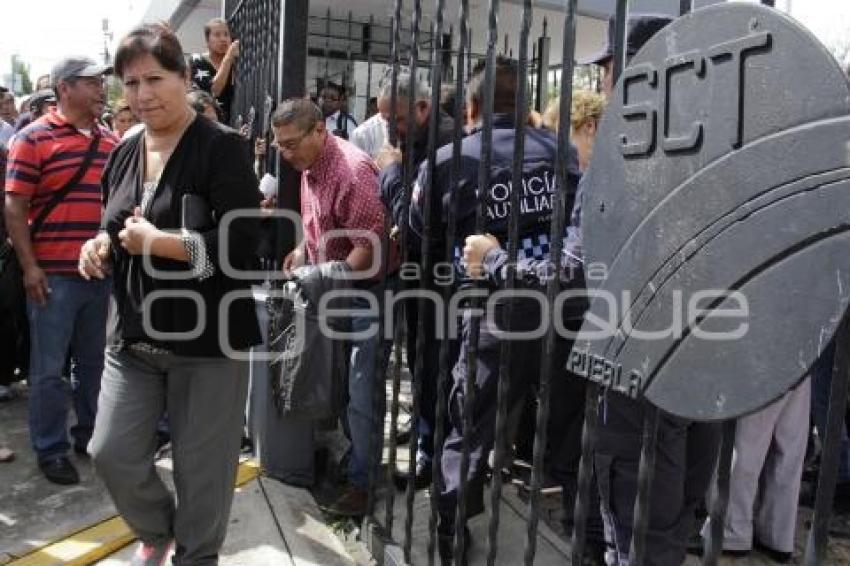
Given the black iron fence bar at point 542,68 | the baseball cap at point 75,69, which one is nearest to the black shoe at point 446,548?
A: the baseball cap at point 75,69

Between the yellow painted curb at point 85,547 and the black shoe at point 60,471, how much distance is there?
523 millimetres

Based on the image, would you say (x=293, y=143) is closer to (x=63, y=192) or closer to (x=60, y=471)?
(x=63, y=192)

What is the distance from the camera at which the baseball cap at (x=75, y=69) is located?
12.4 ft

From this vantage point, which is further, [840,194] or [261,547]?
[261,547]

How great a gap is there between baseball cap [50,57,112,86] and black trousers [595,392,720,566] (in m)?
2.96

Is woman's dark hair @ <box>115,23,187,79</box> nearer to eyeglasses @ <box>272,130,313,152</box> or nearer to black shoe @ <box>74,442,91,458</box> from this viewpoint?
eyeglasses @ <box>272,130,313,152</box>

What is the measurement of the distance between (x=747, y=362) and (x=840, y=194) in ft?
0.99

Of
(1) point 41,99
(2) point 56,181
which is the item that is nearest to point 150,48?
(2) point 56,181

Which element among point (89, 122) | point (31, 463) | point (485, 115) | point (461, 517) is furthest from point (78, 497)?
point (485, 115)

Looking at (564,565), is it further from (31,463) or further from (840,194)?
(31,463)

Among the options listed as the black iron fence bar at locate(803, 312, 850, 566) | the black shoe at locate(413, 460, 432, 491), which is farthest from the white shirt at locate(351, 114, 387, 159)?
the black iron fence bar at locate(803, 312, 850, 566)

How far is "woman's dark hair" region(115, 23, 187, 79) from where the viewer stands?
8.21 feet

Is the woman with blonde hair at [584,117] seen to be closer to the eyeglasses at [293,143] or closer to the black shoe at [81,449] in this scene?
the eyeglasses at [293,143]

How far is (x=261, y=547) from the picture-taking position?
10.1 feet
